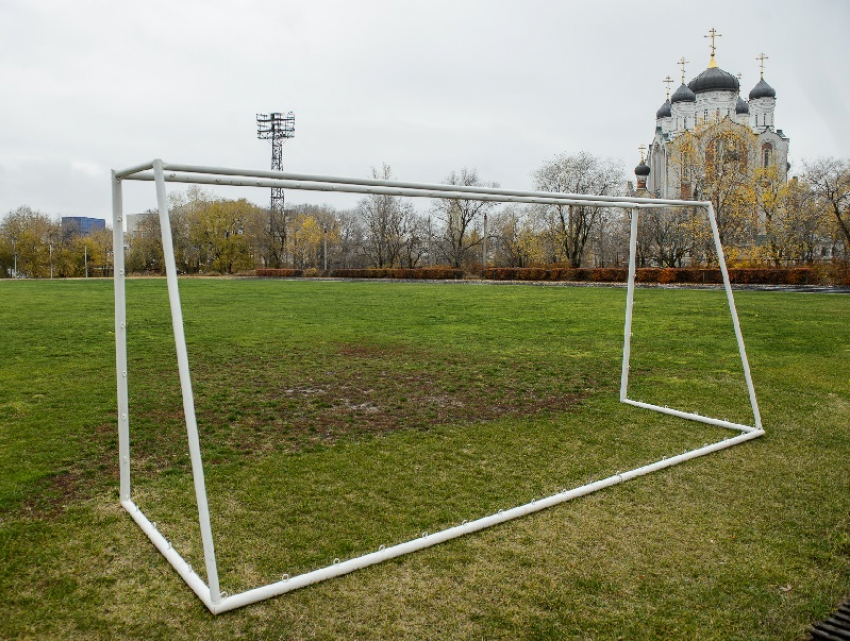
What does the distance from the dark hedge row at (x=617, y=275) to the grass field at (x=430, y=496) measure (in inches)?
807

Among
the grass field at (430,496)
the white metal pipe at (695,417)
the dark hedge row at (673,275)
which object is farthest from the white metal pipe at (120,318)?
the dark hedge row at (673,275)

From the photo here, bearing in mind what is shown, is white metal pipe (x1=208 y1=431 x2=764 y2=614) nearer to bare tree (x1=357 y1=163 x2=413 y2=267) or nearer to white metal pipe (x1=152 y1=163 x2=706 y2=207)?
white metal pipe (x1=152 y1=163 x2=706 y2=207)

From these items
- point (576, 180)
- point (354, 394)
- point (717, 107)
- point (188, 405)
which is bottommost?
point (354, 394)

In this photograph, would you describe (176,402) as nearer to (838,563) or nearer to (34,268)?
(838,563)

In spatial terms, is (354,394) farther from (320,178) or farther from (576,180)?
(576,180)

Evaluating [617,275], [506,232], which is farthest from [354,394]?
[506,232]

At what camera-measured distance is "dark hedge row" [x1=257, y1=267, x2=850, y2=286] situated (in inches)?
1027

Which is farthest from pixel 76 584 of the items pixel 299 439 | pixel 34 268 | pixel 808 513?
pixel 34 268

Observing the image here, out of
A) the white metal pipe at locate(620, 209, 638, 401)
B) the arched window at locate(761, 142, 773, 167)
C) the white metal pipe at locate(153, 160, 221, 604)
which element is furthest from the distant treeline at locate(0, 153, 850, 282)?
the white metal pipe at locate(153, 160, 221, 604)

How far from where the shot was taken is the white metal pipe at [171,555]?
8.79ft

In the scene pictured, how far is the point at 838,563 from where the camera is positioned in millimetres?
2953

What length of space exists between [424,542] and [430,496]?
0.67 meters

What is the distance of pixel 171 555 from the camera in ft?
9.79

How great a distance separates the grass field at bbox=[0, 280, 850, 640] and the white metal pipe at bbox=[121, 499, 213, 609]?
0.05m
